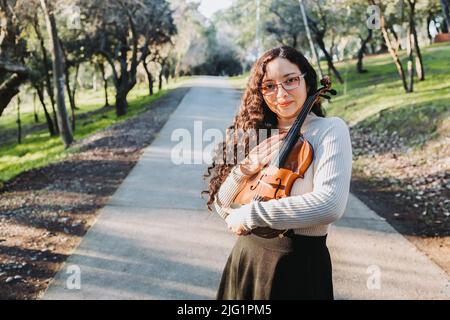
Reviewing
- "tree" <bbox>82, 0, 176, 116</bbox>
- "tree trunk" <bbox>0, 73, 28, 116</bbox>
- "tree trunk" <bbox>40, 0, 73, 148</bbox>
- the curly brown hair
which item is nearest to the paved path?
the curly brown hair

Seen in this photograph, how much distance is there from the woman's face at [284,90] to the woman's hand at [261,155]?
0.37 feet

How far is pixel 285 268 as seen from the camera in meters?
1.88

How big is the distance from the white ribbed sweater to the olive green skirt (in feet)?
0.29

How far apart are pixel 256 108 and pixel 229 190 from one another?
1.40ft

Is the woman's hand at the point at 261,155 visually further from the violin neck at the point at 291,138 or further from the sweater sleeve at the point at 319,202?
the sweater sleeve at the point at 319,202

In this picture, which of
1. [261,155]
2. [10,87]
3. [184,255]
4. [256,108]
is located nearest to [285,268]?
[261,155]

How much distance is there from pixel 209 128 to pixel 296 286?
39.1 ft

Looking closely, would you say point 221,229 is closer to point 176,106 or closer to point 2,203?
point 2,203

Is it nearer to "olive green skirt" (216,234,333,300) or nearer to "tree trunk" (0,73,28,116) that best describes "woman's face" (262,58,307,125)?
"olive green skirt" (216,234,333,300)

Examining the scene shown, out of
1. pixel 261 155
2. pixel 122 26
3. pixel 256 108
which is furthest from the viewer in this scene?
pixel 122 26

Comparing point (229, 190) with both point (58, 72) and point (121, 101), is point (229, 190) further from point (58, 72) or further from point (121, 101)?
point (121, 101)

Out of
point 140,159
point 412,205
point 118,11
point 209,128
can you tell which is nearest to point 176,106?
point 118,11
